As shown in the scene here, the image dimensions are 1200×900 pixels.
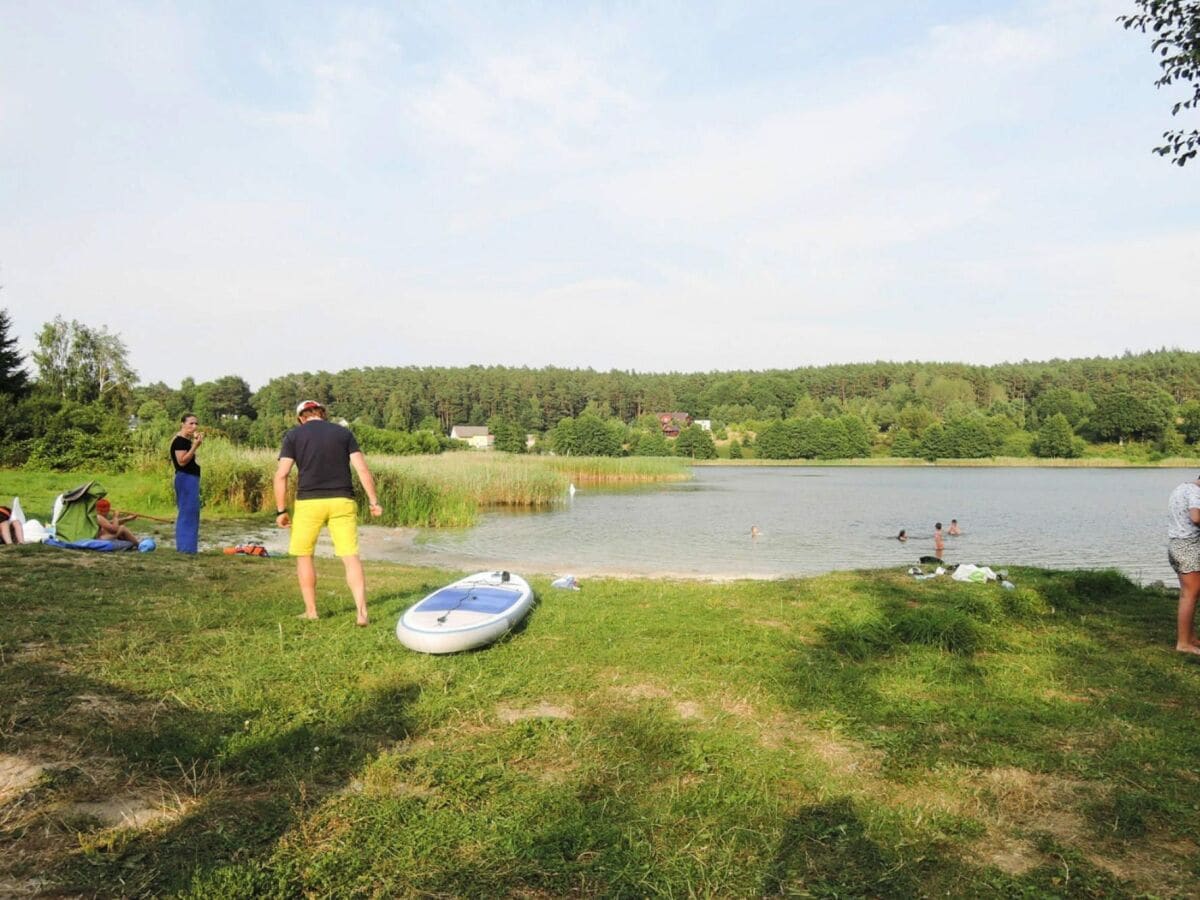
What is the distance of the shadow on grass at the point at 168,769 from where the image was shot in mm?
3191

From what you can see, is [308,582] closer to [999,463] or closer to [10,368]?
[10,368]

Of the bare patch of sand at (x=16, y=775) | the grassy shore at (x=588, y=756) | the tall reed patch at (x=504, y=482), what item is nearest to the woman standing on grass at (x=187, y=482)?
the grassy shore at (x=588, y=756)

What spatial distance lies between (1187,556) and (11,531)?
13.6 metres

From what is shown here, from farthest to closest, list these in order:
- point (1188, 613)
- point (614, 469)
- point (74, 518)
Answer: point (614, 469) → point (74, 518) → point (1188, 613)

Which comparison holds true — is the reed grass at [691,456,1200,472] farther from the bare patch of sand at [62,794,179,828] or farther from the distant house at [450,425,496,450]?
the bare patch of sand at [62,794,179,828]

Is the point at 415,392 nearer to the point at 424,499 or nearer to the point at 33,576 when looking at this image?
the point at 424,499

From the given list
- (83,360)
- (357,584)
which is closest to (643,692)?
(357,584)

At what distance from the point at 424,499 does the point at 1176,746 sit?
21.0 meters

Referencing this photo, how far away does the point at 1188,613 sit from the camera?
6.84m

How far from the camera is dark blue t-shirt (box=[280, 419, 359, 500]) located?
6902 mm

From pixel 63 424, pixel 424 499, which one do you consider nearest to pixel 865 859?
pixel 424 499

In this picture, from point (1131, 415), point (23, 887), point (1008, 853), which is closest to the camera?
point (23, 887)

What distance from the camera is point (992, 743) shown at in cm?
476

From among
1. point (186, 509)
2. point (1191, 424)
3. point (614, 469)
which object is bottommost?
point (614, 469)
